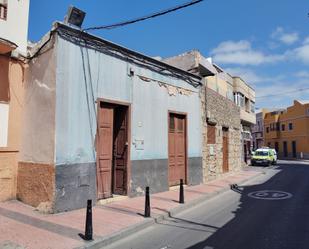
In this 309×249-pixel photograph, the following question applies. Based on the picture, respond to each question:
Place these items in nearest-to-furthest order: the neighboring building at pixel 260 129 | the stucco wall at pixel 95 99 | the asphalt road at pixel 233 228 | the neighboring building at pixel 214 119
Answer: the asphalt road at pixel 233 228, the stucco wall at pixel 95 99, the neighboring building at pixel 214 119, the neighboring building at pixel 260 129

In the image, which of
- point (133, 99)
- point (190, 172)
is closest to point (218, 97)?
point (190, 172)

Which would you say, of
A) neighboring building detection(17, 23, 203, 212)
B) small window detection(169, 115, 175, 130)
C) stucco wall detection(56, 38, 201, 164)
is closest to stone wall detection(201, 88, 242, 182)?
small window detection(169, 115, 175, 130)

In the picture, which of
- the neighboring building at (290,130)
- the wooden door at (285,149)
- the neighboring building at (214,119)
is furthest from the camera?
the wooden door at (285,149)

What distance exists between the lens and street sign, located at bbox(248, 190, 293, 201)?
11430mm

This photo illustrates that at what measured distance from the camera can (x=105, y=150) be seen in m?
9.98

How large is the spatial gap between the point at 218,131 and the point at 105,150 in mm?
9551

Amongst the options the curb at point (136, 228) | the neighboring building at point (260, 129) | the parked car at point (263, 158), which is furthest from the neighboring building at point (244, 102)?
the neighboring building at point (260, 129)

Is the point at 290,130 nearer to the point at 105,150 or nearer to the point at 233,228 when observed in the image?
the point at 105,150

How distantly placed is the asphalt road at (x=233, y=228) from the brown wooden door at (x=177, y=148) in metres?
2.77

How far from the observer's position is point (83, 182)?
893cm

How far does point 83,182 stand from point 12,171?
7.26 ft

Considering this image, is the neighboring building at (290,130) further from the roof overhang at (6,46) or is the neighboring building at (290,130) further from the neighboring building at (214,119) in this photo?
the roof overhang at (6,46)

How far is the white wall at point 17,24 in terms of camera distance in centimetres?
908

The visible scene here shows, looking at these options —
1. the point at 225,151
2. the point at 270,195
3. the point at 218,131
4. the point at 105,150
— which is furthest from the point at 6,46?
the point at 225,151
